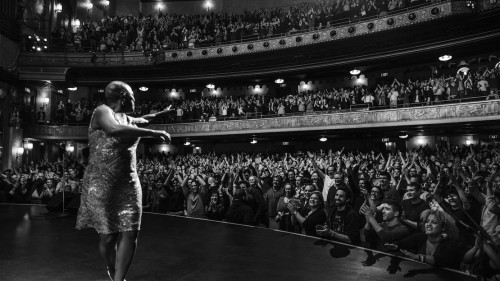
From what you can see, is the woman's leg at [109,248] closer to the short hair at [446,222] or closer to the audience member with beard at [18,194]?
the short hair at [446,222]

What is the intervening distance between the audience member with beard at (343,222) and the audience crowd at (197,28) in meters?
17.3

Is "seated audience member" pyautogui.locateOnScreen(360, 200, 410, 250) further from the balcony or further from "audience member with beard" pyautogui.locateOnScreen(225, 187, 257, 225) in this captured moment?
the balcony

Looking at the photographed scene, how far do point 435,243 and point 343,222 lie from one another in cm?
140

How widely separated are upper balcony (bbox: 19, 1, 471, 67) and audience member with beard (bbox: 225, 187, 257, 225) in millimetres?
14398

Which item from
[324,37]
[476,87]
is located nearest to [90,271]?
[476,87]

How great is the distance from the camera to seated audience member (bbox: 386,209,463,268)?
4105 mm

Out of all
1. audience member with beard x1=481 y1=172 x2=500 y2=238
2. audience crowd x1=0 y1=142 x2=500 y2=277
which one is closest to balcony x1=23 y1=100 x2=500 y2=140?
audience crowd x1=0 y1=142 x2=500 y2=277

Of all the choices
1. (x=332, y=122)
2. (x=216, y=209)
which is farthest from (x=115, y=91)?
(x=332, y=122)

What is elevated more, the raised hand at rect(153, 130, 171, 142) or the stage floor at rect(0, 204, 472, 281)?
the raised hand at rect(153, 130, 171, 142)

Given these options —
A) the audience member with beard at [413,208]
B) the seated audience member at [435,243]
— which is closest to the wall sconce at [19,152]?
the audience member with beard at [413,208]

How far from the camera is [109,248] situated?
3.03 meters

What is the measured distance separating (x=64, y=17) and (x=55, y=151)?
10723 millimetres

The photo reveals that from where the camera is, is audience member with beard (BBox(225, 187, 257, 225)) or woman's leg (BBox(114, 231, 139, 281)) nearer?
woman's leg (BBox(114, 231, 139, 281))

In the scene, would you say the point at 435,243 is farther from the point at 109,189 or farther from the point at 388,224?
the point at 109,189
